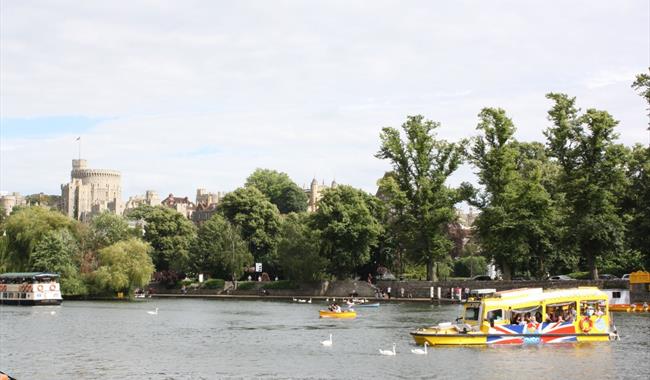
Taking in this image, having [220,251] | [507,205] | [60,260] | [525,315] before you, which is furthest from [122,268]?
[525,315]

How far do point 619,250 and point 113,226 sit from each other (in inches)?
2444

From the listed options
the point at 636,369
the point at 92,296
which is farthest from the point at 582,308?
the point at 92,296

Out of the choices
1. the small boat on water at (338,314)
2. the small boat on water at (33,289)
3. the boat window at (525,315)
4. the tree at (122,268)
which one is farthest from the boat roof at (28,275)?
the boat window at (525,315)

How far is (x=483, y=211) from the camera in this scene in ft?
295

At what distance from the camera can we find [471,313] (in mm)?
49594

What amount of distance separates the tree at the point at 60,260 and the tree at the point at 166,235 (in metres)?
22.6

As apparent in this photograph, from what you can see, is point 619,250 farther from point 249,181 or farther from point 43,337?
point 249,181

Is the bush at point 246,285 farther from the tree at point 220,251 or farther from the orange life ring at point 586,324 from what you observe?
the orange life ring at point 586,324

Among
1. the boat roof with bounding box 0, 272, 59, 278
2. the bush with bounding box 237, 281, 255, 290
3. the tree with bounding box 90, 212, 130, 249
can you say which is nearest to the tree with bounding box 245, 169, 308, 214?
the bush with bounding box 237, 281, 255, 290

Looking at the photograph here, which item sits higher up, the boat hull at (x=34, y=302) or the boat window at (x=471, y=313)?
the boat window at (x=471, y=313)

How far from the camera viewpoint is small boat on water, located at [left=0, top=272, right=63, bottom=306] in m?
94.2

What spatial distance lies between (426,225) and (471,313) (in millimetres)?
45906

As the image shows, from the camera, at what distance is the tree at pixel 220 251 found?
117m

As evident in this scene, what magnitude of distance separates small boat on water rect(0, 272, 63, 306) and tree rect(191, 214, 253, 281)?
25640 mm
